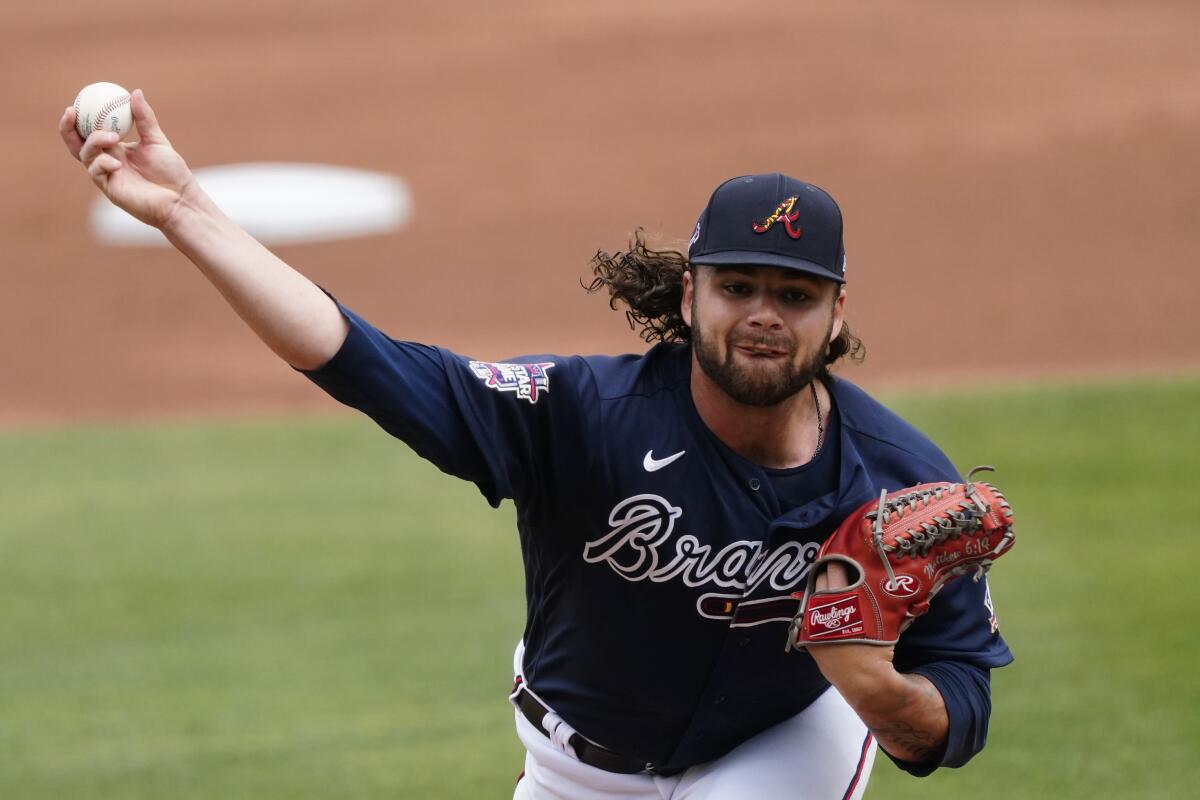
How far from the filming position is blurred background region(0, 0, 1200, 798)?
7.25m

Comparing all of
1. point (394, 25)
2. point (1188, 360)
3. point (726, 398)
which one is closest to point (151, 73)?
point (394, 25)

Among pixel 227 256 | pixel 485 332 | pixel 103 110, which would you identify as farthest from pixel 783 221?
pixel 485 332

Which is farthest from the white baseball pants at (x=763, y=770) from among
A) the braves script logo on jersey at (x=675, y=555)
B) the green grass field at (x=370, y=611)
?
the green grass field at (x=370, y=611)

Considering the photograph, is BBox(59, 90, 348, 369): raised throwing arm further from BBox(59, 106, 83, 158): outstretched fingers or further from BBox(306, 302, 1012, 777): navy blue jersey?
BBox(306, 302, 1012, 777): navy blue jersey

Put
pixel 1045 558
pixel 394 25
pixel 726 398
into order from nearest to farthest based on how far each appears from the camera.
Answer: pixel 726 398
pixel 1045 558
pixel 394 25

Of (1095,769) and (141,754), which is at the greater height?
(141,754)

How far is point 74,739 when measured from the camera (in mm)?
7070

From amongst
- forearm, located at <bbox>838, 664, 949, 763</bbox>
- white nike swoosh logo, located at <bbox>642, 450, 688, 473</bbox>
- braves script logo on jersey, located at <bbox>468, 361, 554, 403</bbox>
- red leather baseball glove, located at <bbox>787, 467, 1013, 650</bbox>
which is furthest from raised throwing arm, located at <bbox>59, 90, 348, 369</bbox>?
forearm, located at <bbox>838, 664, 949, 763</bbox>

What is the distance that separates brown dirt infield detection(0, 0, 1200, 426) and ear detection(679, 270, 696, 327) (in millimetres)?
9799

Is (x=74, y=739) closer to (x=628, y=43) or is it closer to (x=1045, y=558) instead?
(x=1045, y=558)

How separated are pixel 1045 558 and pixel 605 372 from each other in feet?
18.7

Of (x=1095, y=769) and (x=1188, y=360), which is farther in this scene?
(x=1188, y=360)

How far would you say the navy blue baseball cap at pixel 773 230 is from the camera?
3.56 meters

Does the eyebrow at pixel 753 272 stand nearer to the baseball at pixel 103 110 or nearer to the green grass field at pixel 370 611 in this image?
the baseball at pixel 103 110
